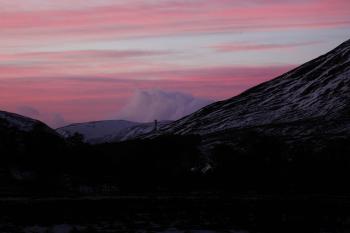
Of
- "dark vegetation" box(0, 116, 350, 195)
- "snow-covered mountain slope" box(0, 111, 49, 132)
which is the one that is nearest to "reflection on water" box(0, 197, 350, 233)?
"dark vegetation" box(0, 116, 350, 195)

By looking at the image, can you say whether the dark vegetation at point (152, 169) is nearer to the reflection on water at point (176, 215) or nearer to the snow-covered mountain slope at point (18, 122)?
the snow-covered mountain slope at point (18, 122)

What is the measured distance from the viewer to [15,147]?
251ft

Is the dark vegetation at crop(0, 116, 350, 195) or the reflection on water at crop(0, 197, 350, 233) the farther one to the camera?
the dark vegetation at crop(0, 116, 350, 195)

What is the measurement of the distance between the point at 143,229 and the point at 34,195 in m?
26.9

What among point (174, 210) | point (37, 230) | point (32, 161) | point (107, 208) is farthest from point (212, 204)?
point (32, 161)

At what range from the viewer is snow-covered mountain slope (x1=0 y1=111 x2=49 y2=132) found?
81.9 meters

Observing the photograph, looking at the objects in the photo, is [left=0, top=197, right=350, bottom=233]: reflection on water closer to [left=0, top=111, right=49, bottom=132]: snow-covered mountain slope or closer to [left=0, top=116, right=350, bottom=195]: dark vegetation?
[left=0, top=116, right=350, bottom=195]: dark vegetation

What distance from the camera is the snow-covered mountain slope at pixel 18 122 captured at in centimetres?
8188

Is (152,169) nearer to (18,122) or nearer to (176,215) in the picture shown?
(18,122)

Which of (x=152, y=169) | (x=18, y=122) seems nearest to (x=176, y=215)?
(x=152, y=169)

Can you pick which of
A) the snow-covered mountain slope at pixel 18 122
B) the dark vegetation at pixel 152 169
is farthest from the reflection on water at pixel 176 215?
the snow-covered mountain slope at pixel 18 122

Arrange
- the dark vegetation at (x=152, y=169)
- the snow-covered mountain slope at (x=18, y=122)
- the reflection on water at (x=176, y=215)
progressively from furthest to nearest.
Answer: the snow-covered mountain slope at (x=18, y=122) < the dark vegetation at (x=152, y=169) < the reflection on water at (x=176, y=215)

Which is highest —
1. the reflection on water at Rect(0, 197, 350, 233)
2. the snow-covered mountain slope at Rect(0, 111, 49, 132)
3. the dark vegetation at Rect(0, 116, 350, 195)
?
the snow-covered mountain slope at Rect(0, 111, 49, 132)

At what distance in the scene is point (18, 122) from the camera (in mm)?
84000
